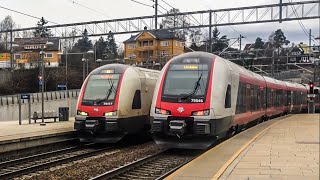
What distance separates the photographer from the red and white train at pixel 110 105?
15.1 m

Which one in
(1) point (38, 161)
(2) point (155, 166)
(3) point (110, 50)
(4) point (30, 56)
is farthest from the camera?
(3) point (110, 50)

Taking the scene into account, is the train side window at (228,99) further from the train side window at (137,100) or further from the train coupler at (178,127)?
the train side window at (137,100)

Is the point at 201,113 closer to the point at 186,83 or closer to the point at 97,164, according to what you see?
the point at 186,83

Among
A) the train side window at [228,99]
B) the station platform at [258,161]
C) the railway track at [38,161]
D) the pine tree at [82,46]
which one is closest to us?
the station platform at [258,161]

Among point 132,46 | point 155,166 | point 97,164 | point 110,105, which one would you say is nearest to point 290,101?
point 110,105

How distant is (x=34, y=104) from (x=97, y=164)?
29514 mm

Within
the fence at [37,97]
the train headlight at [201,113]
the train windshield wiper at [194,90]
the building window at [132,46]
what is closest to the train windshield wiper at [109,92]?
the train windshield wiper at [194,90]

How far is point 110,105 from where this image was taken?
1518cm

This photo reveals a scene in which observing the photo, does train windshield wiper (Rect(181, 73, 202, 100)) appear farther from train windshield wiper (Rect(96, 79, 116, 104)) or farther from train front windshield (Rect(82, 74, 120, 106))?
train windshield wiper (Rect(96, 79, 116, 104))

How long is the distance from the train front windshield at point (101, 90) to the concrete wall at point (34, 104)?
751 inches

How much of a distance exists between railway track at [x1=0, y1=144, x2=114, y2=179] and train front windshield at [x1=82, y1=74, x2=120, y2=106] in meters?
1.78

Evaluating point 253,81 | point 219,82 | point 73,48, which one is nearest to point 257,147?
point 219,82

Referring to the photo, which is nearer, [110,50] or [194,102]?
[194,102]

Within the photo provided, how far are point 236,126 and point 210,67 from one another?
3.80 metres
